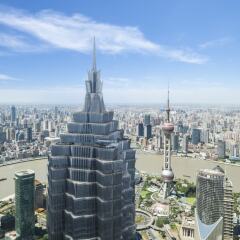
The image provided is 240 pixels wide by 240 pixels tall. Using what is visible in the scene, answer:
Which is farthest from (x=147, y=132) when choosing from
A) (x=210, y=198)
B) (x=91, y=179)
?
(x=91, y=179)

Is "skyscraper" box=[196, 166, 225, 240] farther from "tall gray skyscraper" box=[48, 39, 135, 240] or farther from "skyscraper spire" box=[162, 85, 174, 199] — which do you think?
"skyscraper spire" box=[162, 85, 174, 199]

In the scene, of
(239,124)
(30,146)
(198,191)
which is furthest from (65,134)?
(239,124)

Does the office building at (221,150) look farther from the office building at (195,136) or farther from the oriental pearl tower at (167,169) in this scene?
the oriental pearl tower at (167,169)

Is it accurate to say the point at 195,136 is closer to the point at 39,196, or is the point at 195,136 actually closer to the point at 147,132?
the point at 147,132

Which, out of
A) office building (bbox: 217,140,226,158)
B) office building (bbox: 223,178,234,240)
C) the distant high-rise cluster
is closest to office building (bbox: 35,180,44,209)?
the distant high-rise cluster

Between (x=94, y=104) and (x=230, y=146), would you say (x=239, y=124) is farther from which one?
(x=94, y=104)

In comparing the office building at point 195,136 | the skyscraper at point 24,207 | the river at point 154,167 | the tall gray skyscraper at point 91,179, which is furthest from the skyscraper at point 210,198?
the office building at point 195,136
